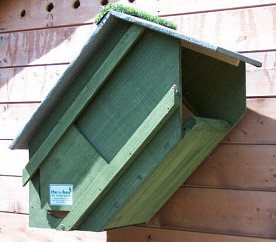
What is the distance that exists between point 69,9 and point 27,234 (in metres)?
1.09

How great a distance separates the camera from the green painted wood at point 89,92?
1.85 metres

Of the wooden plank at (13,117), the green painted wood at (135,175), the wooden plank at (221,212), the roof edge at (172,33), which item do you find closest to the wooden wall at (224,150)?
the wooden plank at (221,212)

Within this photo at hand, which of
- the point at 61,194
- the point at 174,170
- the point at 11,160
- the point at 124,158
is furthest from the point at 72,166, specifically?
the point at 11,160

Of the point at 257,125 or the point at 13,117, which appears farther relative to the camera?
the point at 13,117

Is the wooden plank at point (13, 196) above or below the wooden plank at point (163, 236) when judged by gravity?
above

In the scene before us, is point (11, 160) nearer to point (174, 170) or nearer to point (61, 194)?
point (61, 194)

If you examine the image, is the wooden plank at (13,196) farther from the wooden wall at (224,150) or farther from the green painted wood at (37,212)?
the green painted wood at (37,212)

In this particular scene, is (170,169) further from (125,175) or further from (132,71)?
(132,71)

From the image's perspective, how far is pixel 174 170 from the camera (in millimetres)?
2090

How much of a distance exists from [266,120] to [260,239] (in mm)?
451

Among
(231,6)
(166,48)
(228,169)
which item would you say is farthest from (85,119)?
(231,6)

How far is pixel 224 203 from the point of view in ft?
7.43

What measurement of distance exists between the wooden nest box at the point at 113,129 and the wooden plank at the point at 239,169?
0.61 feet

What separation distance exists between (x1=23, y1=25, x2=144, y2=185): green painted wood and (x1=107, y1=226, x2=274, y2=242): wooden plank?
2.05 feet
